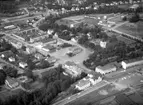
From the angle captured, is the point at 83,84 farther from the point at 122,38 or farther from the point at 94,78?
the point at 122,38

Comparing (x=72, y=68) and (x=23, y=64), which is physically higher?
(x=23, y=64)

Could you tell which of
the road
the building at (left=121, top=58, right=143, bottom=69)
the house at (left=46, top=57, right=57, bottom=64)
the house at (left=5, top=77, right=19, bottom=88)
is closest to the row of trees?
the house at (left=46, top=57, right=57, bottom=64)

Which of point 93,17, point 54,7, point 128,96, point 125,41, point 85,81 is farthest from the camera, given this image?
point 54,7

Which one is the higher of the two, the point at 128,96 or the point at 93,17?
the point at 93,17

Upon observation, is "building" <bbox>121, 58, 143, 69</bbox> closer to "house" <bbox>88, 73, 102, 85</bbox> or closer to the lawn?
"house" <bbox>88, 73, 102, 85</bbox>

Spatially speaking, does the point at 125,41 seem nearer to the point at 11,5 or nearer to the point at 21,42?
the point at 21,42

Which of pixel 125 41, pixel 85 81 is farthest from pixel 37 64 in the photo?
pixel 125 41

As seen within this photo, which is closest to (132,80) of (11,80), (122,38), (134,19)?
(122,38)

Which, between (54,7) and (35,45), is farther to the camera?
(54,7)

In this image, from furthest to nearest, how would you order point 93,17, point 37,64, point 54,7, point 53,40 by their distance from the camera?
point 54,7 → point 93,17 → point 53,40 → point 37,64
